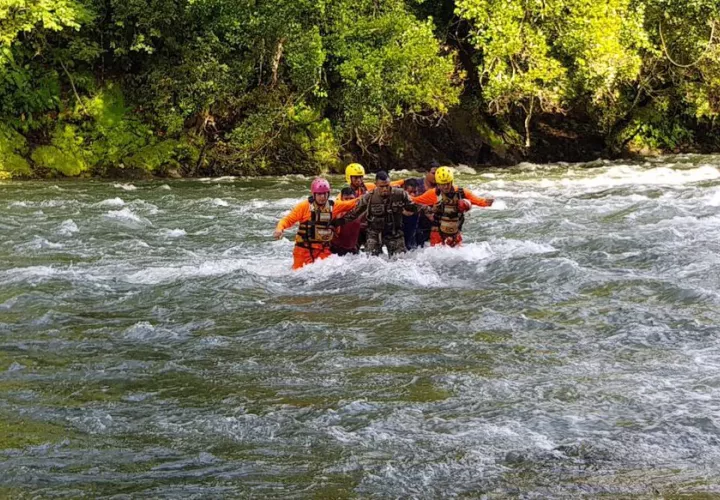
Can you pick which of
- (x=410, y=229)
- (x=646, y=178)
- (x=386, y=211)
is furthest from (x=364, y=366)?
(x=646, y=178)

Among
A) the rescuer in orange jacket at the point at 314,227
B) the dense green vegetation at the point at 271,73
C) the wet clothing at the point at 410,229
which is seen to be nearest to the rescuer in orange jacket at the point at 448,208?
the wet clothing at the point at 410,229

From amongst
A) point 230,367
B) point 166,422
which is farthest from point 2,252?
point 166,422

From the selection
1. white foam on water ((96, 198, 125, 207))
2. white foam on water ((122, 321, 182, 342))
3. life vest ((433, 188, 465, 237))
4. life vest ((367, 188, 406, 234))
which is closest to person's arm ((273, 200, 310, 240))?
life vest ((367, 188, 406, 234))

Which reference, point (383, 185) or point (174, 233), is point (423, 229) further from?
point (174, 233)

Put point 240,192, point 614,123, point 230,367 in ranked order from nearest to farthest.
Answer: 1. point 230,367
2. point 240,192
3. point 614,123

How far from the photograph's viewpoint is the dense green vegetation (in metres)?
21.4

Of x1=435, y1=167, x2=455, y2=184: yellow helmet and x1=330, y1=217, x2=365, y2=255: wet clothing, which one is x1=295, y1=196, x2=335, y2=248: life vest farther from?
x1=435, y1=167, x2=455, y2=184: yellow helmet

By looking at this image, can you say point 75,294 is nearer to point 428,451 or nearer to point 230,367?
point 230,367

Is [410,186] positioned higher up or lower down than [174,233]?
higher up

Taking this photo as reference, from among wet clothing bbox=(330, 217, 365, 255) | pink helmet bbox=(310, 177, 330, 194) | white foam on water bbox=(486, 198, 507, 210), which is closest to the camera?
pink helmet bbox=(310, 177, 330, 194)

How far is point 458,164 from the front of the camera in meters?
25.6

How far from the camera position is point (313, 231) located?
1145cm

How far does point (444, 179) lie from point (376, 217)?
1.15 meters

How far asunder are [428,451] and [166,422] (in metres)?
1.86
